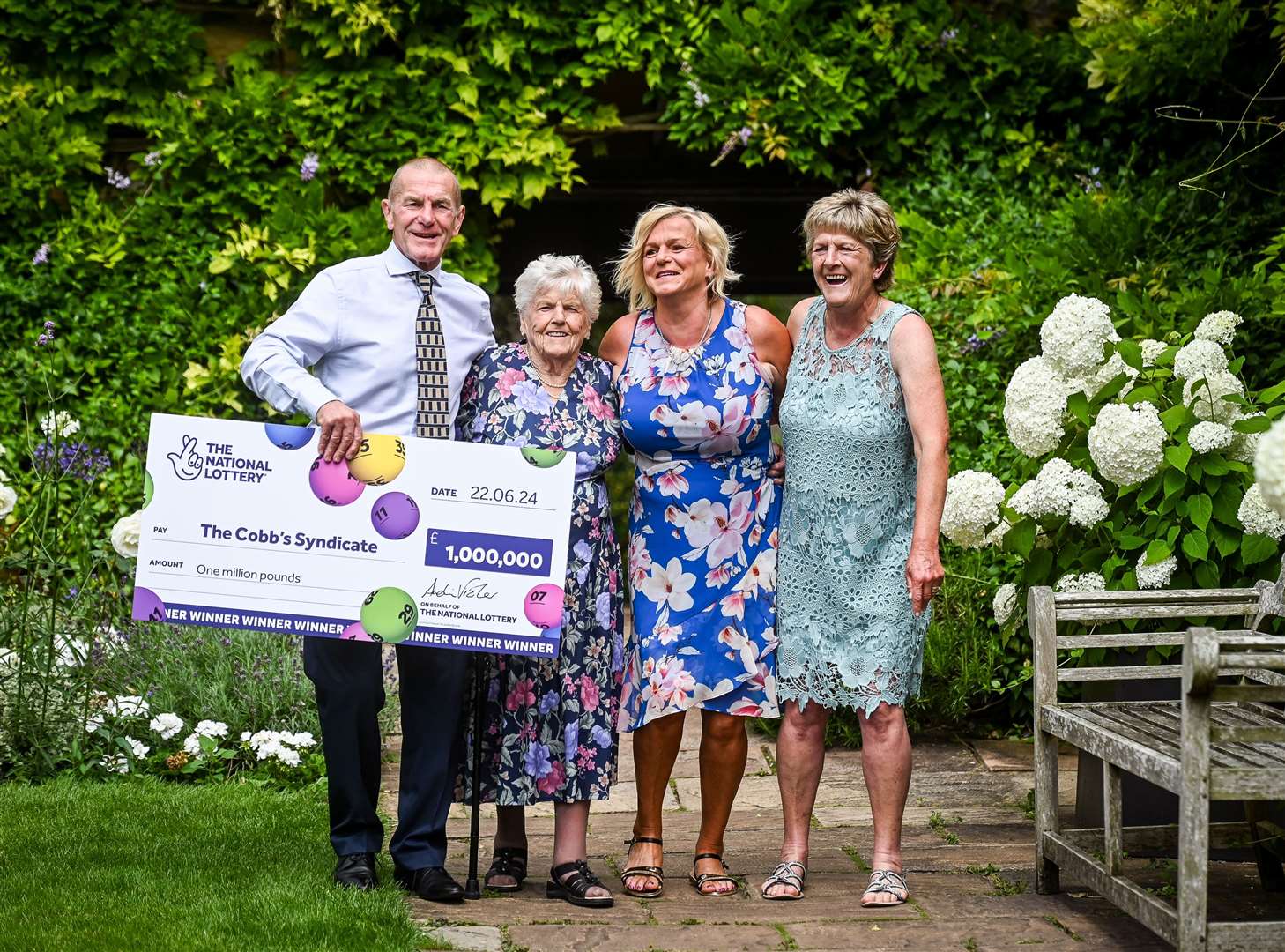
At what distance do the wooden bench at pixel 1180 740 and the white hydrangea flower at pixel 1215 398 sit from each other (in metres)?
0.52

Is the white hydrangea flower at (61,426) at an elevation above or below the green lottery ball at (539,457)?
above

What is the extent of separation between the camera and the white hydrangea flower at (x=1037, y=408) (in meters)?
4.36

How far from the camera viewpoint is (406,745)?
387cm

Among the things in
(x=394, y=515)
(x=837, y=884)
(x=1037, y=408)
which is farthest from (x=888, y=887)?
(x=394, y=515)

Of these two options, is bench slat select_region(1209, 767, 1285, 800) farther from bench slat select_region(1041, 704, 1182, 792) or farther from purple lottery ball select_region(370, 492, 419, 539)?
purple lottery ball select_region(370, 492, 419, 539)

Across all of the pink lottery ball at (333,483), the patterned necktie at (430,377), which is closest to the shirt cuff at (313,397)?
the pink lottery ball at (333,483)

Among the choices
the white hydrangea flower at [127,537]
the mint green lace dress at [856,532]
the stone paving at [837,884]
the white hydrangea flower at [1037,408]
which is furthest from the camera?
the white hydrangea flower at [127,537]

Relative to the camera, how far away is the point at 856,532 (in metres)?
3.86

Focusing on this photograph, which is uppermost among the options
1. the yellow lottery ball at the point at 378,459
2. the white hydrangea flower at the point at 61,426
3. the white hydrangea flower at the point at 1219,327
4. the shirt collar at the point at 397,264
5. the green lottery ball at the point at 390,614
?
the shirt collar at the point at 397,264

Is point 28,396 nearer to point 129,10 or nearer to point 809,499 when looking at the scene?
point 129,10

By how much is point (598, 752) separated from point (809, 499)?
887mm

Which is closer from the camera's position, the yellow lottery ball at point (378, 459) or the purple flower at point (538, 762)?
the yellow lottery ball at point (378, 459)

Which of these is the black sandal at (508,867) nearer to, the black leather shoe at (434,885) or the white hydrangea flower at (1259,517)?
the black leather shoe at (434,885)

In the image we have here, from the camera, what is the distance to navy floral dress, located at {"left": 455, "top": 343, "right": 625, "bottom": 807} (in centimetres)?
388
